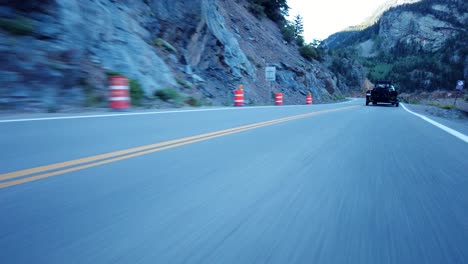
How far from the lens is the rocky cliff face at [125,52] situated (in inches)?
372

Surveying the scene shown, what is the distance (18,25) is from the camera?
9891 mm

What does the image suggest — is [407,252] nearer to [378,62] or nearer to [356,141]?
[356,141]

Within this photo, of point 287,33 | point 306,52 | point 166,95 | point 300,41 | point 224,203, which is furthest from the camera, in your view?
point 300,41

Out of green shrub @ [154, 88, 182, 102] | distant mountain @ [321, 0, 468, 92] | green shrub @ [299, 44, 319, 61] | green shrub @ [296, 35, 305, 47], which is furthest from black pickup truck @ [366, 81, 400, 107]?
distant mountain @ [321, 0, 468, 92]

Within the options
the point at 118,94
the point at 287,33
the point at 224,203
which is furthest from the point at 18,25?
the point at 287,33

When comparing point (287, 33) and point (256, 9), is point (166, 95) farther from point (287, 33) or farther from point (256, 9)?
point (287, 33)

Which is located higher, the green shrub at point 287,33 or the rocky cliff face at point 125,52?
the green shrub at point 287,33

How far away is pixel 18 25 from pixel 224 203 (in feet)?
35.2

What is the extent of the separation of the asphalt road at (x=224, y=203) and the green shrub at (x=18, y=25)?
6.91 m

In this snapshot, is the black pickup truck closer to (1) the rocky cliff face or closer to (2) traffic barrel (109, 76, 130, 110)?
(1) the rocky cliff face

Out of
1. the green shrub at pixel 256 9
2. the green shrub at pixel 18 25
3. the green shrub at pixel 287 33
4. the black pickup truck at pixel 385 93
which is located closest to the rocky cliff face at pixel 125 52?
the green shrub at pixel 18 25

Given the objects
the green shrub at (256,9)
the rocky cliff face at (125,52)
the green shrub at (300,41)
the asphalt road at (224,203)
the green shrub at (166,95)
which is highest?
the green shrub at (256,9)

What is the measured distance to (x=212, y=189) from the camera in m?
2.80

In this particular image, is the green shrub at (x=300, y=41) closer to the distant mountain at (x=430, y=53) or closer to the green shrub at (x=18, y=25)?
the green shrub at (x=18, y=25)
